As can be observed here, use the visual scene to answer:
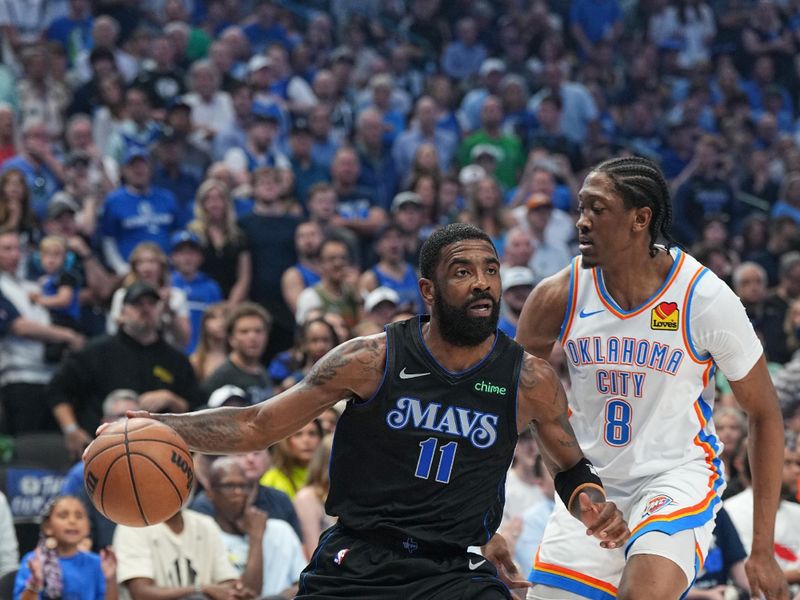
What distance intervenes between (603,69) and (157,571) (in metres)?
12.2

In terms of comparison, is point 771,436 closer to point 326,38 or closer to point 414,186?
point 414,186

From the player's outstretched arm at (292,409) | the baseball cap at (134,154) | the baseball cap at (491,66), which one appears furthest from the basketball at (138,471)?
the baseball cap at (491,66)

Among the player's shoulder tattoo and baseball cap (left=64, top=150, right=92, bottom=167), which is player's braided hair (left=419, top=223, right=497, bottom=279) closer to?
the player's shoulder tattoo

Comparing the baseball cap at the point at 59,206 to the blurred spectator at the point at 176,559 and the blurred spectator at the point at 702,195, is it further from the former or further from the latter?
the blurred spectator at the point at 702,195

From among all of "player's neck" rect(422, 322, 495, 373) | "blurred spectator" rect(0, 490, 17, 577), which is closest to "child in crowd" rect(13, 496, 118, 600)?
"blurred spectator" rect(0, 490, 17, 577)

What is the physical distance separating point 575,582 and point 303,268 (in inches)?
242

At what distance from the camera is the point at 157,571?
7145 millimetres

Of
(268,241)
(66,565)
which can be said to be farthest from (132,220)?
(66,565)

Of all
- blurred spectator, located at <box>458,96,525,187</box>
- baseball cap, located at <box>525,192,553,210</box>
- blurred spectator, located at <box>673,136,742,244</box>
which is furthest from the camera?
blurred spectator, located at <box>673,136,742,244</box>

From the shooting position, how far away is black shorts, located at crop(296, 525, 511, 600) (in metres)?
4.50

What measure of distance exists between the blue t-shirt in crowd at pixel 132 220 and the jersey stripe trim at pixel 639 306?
6255 millimetres

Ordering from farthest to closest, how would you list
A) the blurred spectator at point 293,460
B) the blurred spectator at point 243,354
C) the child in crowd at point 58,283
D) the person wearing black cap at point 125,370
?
the child in crowd at point 58,283, the blurred spectator at point 243,354, the person wearing black cap at point 125,370, the blurred spectator at point 293,460

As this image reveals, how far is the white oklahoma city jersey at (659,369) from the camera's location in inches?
202

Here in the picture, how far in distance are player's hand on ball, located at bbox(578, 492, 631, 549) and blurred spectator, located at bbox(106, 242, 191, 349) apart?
17.0ft
